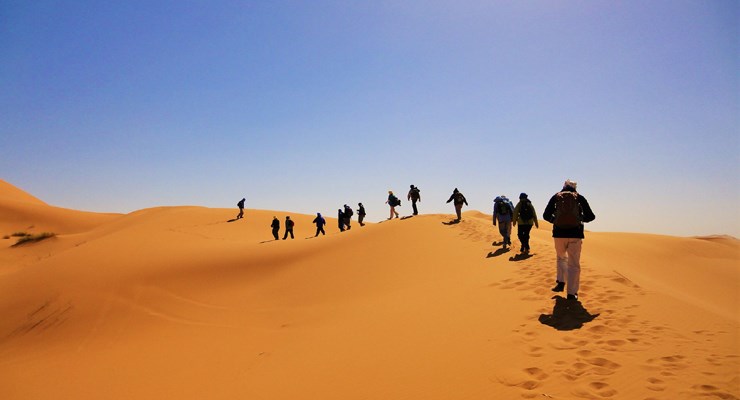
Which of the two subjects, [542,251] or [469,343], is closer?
[469,343]

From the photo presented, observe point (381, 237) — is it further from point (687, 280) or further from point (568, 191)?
point (687, 280)

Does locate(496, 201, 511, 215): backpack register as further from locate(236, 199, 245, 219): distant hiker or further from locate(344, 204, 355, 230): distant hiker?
locate(236, 199, 245, 219): distant hiker

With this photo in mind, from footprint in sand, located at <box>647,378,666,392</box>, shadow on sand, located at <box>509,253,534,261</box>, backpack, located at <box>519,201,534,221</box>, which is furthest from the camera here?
backpack, located at <box>519,201,534,221</box>

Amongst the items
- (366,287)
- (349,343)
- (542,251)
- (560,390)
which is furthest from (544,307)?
(366,287)

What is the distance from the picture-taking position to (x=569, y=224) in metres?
6.92

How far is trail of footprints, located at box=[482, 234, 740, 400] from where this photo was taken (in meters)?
3.84

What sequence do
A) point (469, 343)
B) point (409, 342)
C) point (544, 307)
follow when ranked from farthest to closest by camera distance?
point (544, 307) < point (409, 342) < point (469, 343)

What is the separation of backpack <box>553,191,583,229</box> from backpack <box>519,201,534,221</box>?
138 inches

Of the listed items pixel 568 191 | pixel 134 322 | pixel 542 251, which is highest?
pixel 568 191

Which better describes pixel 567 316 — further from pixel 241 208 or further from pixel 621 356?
→ pixel 241 208

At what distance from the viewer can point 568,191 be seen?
7121 millimetres

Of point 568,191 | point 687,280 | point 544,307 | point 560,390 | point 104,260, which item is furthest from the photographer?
point 104,260

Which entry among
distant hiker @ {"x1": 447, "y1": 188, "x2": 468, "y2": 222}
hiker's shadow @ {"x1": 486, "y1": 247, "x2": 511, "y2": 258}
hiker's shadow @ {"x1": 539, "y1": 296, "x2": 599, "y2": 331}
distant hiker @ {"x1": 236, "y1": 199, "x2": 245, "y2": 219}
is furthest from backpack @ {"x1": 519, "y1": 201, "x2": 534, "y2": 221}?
distant hiker @ {"x1": 236, "y1": 199, "x2": 245, "y2": 219}

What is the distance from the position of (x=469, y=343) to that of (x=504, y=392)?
150cm
